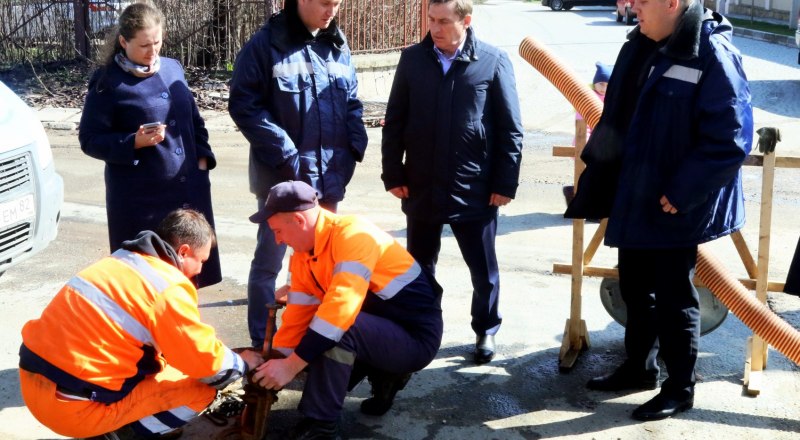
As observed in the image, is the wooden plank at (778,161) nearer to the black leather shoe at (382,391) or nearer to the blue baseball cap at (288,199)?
the black leather shoe at (382,391)

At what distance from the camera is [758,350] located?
4.33 metres

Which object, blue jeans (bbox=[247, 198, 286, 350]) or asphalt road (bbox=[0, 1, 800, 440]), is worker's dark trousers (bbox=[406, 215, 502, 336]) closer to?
asphalt road (bbox=[0, 1, 800, 440])

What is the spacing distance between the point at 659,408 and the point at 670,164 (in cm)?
107

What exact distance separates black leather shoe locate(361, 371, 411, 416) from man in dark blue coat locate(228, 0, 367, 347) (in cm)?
86

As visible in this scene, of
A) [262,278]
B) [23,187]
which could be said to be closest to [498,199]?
[262,278]

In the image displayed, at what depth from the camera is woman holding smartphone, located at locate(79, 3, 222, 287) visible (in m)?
4.16

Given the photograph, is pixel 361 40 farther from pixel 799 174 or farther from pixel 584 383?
pixel 584 383

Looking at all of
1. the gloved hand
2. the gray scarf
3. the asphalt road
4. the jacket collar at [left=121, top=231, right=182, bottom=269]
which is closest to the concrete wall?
the asphalt road

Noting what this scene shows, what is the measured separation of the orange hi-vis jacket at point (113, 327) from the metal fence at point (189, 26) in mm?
9960

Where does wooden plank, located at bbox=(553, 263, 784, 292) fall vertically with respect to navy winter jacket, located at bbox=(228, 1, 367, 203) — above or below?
below

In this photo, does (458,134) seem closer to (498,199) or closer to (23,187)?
(498,199)

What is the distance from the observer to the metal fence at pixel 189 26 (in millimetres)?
13312

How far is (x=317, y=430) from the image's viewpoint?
12.1ft

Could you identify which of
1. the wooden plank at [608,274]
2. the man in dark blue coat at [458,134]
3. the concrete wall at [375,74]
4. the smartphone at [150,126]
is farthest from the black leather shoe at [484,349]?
the concrete wall at [375,74]
